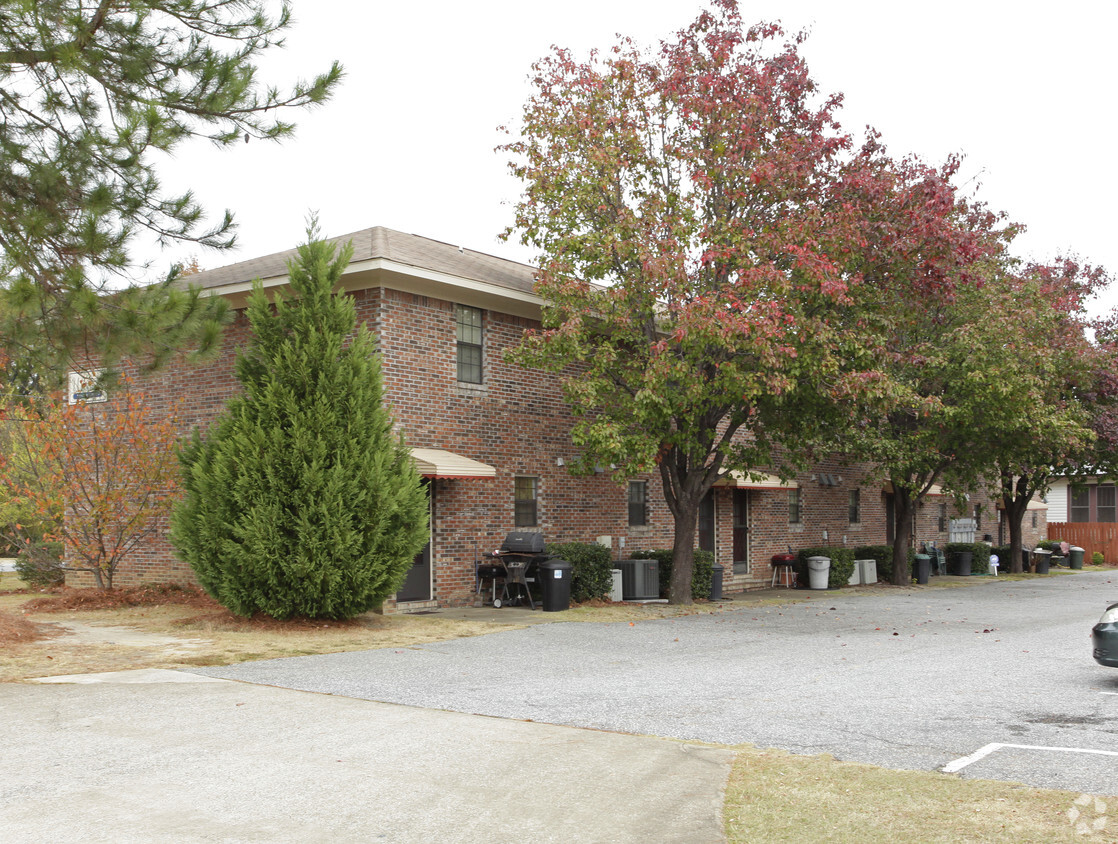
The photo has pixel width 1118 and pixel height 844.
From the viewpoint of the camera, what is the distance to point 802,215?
17.6 metres

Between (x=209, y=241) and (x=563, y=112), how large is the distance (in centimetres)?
795

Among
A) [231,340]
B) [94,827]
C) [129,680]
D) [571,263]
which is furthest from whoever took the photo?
[231,340]

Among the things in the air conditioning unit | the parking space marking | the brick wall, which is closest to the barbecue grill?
the brick wall

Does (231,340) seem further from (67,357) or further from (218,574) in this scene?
(67,357)

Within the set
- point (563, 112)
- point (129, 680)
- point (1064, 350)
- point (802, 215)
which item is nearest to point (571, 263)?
point (563, 112)

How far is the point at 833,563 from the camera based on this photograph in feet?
84.7

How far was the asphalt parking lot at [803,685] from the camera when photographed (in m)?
7.43

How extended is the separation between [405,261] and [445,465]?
3351 mm

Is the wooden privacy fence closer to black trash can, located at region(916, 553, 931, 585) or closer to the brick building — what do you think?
black trash can, located at region(916, 553, 931, 585)

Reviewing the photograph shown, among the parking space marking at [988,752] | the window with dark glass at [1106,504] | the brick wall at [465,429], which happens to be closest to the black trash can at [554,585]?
the brick wall at [465,429]

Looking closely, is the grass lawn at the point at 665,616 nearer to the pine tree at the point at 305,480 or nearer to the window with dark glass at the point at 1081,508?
the pine tree at the point at 305,480

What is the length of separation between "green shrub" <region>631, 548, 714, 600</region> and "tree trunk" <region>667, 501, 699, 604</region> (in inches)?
34.5

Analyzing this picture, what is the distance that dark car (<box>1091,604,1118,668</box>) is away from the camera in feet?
32.1

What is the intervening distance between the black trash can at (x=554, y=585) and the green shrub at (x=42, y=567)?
1005cm
